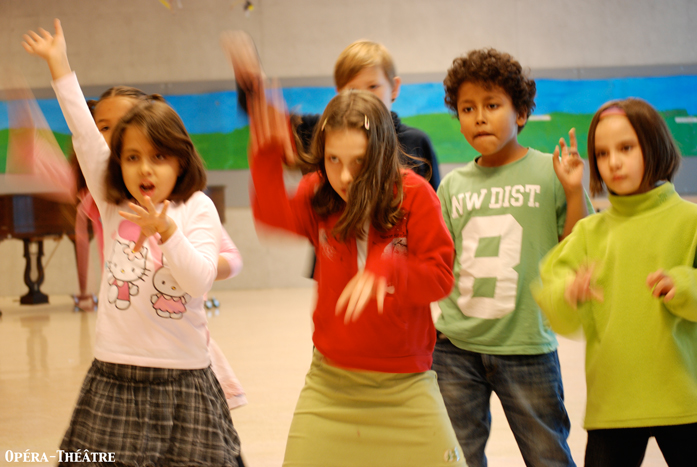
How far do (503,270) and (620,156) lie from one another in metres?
0.41

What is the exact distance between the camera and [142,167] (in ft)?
4.58

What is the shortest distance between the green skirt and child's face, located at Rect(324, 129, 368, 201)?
1.35 feet

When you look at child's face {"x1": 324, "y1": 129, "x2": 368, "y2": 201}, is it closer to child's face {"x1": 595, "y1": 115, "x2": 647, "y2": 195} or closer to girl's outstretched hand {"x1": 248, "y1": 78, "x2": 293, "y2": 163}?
girl's outstretched hand {"x1": 248, "y1": 78, "x2": 293, "y2": 163}

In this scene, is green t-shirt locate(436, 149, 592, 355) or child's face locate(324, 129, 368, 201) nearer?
child's face locate(324, 129, 368, 201)

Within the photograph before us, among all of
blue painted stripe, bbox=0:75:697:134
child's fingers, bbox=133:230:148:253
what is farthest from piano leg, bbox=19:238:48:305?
child's fingers, bbox=133:230:148:253

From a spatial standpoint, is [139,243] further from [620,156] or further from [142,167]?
[620,156]

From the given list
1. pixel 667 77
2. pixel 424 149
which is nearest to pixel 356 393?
pixel 424 149

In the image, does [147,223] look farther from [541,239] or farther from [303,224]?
[541,239]

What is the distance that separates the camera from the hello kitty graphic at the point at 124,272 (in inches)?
52.7

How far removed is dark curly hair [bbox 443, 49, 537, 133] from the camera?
5.20 ft

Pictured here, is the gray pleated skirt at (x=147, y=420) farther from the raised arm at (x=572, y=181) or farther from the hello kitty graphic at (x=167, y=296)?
the raised arm at (x=572, y=181)

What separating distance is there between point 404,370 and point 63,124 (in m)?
7.54

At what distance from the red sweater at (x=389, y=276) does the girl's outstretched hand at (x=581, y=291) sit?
0.26 metres

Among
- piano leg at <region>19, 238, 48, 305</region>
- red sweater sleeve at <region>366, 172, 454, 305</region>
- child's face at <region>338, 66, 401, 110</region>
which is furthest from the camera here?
piano leg at <region>19, 238, 48, 305</region>
